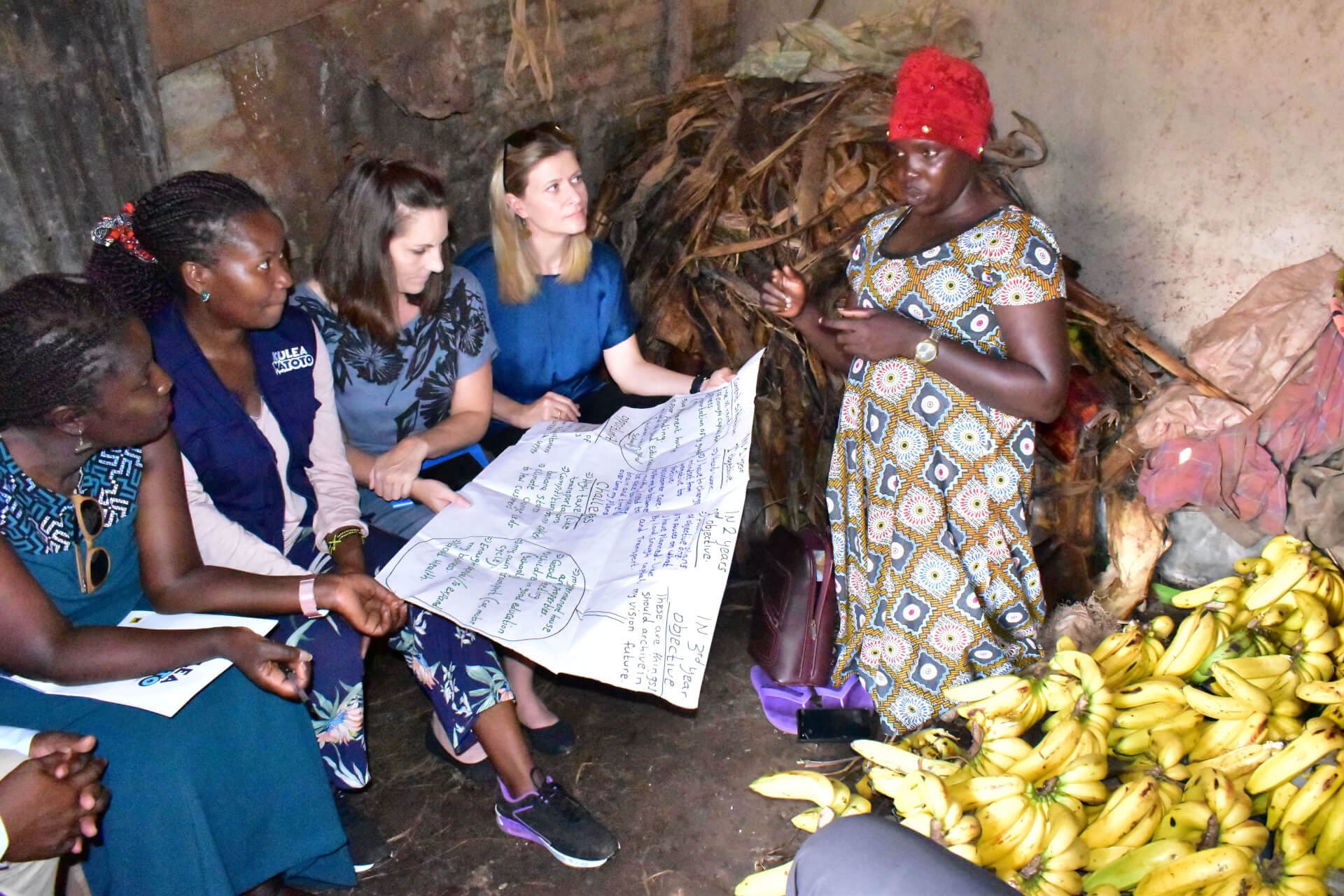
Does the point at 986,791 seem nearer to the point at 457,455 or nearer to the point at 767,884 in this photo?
the point at 767,884

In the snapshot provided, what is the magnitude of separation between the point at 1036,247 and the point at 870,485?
832 millimetres

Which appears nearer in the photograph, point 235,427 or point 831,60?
point 235,427

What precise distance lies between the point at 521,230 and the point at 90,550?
166 centimetres

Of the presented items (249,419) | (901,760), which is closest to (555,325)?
(249,419)

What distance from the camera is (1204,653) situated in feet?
7.56

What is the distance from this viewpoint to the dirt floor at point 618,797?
2766 mm

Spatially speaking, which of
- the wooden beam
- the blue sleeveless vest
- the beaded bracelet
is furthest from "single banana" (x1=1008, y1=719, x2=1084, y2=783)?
the wooden beam

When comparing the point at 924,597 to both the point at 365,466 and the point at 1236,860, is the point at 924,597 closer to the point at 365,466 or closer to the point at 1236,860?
the point at 1236,860

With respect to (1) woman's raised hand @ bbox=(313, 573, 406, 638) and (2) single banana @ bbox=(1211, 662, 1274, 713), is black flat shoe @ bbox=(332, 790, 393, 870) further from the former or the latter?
(2) single banana @ bbox=(1211, 662, 1274, 713)

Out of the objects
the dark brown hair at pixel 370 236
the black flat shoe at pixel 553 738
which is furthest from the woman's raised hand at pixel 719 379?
the black flat shoe at pixel 553 738

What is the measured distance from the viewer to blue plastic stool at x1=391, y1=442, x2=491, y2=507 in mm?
3076

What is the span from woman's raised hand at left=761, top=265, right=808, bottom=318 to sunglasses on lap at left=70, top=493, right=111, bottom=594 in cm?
173

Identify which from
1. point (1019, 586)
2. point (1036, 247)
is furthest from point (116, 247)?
point (1019, 586)

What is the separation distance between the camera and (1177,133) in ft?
12.3
